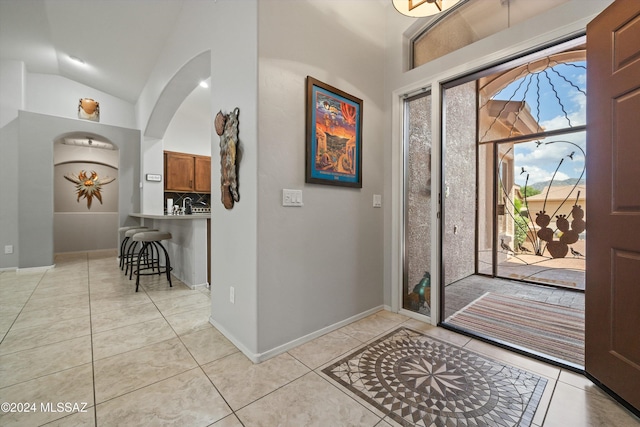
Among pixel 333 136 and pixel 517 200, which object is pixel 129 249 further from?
pixel 517 200

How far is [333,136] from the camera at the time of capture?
228 centimetres

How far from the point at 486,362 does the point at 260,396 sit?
1.52 m

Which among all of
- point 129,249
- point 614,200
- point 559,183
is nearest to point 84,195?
point 129,249

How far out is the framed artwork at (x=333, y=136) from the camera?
2121mm

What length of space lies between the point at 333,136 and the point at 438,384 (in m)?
1.90

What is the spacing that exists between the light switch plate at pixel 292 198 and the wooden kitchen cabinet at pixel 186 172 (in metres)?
5.03

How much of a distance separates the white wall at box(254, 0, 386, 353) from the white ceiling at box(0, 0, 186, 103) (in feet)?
7.21

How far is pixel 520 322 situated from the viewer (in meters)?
2.55

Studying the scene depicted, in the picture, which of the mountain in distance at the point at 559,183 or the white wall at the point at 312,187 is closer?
the white wall at the point at 312,187

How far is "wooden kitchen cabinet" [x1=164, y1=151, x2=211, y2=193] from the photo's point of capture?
19.4ft

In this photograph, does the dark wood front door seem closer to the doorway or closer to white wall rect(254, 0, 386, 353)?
the doorway

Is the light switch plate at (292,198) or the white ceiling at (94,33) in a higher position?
the white ceiling at (94,33)

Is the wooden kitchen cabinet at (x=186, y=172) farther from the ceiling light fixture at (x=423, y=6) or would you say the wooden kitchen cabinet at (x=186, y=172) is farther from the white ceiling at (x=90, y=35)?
the ceiling light fixture at (x=423, y=6)

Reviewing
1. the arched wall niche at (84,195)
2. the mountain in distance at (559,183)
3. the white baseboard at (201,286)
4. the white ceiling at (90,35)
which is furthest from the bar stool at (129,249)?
the mountain in distance at (559,183)
